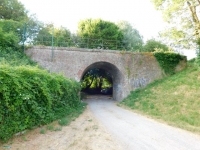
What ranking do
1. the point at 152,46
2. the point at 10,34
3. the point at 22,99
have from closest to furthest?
the point at 22,99, the point at 10,34, the point at 152,46

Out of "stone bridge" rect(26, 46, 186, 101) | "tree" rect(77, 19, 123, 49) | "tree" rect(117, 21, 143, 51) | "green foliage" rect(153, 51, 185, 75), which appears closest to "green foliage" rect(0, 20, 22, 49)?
"stone bridge" rect(26, 46, 186, 101)

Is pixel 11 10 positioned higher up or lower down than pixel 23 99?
higher up

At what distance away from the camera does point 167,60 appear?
2005 cm

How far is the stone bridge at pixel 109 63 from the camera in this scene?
17.1m

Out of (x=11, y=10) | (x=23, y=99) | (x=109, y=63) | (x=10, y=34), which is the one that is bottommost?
(x=23, y=99)

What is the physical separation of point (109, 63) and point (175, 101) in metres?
8.16

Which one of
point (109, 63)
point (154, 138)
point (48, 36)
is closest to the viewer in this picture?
point (154, 138)

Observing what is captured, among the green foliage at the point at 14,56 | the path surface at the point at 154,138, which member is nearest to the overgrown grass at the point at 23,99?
the path surface at the point at 154,138

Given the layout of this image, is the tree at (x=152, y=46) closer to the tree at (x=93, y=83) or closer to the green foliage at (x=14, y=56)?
Result: the tree at (x=93, y=83)

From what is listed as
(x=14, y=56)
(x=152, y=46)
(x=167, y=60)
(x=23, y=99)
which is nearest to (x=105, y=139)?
(x=23, y=99)

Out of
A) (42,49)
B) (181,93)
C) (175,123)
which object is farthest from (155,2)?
(175,123)

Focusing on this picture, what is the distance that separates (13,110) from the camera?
A: 5.82 metres

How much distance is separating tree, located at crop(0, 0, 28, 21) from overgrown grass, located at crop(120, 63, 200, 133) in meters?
18.0

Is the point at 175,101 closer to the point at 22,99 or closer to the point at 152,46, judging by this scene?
the point at 22,99
